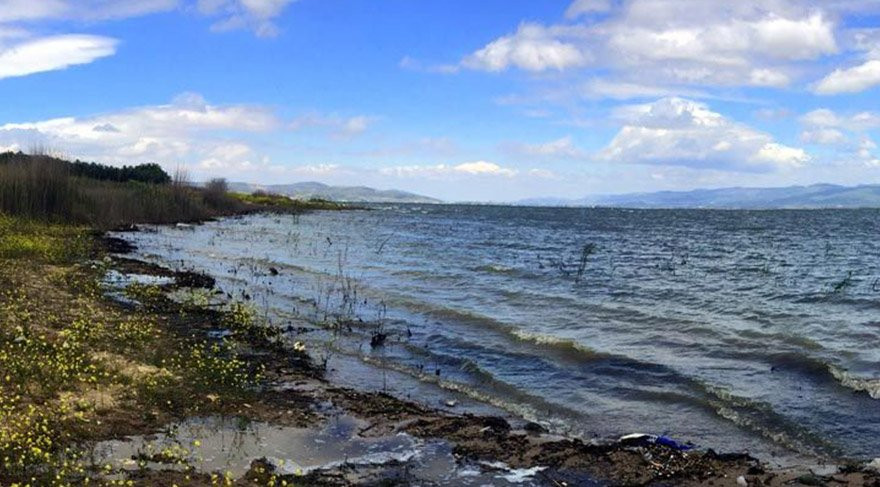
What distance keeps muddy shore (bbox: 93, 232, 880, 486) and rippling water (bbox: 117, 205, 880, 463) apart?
1305 mm

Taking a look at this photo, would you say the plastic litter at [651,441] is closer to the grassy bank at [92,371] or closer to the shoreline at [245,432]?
the shoreline at [245,432]

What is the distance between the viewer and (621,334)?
64.5ft

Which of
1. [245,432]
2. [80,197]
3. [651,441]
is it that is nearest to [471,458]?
[651,441]

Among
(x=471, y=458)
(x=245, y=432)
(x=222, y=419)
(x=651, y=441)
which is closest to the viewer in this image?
(x=471, y=458)

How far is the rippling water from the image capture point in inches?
496

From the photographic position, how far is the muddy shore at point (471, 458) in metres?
9.05

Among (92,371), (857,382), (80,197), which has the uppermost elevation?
(80,197)

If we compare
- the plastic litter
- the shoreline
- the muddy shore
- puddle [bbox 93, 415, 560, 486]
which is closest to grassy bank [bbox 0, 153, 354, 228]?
the shoreline

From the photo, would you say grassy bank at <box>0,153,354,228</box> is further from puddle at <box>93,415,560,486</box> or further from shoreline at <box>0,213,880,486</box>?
puddle at <box>93,415,560,486</box>

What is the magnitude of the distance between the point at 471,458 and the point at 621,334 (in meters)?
10.9

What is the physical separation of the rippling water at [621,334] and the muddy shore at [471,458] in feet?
4.28

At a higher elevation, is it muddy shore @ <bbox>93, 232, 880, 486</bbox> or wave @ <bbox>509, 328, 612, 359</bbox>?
wave @ <bbox>509, 328, 612, 359</bbox>

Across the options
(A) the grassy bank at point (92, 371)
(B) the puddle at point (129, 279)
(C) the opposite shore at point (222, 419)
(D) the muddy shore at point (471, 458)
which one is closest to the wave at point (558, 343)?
(D) the muddy shore at point (471, 458)

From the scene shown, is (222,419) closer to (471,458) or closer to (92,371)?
(92,371)
